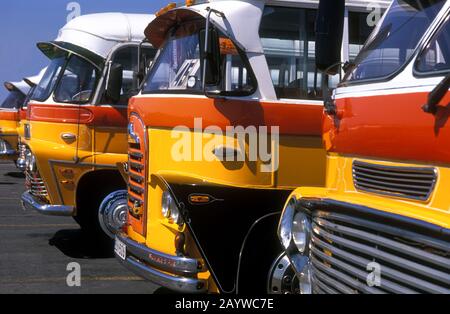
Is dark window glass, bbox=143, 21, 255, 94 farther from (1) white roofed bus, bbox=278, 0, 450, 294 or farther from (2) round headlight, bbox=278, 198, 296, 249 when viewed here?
(2) round headlight, bbox=278, 198, 296, 249

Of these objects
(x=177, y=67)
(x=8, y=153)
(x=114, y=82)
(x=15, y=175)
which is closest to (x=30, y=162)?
(x=114, y=82)

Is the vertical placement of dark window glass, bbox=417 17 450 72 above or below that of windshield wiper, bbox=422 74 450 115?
above

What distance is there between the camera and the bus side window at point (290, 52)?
522 cm

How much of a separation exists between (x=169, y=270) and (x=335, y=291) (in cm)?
207

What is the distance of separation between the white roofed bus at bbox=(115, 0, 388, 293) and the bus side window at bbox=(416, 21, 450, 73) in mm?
2081

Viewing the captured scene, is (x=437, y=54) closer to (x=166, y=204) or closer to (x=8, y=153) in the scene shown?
(x=166, y=204)

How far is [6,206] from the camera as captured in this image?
12234 mm

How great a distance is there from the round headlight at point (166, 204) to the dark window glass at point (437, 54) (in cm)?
270

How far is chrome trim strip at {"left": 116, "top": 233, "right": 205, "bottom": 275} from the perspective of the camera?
16.1 ft

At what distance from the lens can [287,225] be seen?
3662 millimetres

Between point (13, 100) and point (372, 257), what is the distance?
15.7 meters

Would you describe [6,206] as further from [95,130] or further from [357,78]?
[357,78]

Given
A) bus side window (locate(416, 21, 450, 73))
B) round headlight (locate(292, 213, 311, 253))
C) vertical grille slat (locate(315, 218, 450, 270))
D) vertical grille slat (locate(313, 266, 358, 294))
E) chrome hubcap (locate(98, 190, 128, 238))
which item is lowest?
chrome hubcap (locate(98, 190, 128, 238))

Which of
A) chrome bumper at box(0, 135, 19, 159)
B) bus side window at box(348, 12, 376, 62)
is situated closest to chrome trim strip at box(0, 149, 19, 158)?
chrome bumper at box(0, 135, 19, 159)
